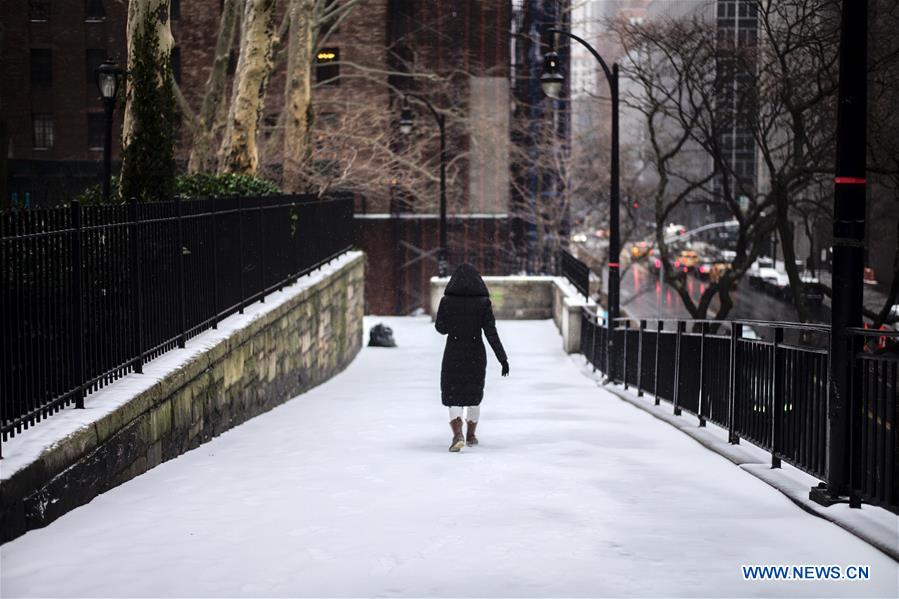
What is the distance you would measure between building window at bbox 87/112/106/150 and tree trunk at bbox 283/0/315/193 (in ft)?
89.2

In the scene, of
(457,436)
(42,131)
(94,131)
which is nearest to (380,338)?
(457,436)

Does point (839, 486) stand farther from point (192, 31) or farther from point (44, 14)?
point (44, 14)

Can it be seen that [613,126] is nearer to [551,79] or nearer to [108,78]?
[551,79]

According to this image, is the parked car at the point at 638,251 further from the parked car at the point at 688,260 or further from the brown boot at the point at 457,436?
the brown boot at the point at 457,436

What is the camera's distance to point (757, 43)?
37375mm

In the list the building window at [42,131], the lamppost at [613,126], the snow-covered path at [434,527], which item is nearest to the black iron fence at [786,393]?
the snow-covered path at [434,527]

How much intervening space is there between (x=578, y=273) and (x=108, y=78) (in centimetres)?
1401

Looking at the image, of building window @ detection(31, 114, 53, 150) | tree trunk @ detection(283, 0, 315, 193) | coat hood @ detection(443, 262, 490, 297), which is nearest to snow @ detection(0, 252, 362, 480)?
coat hood @ detection(443, 262, 490, 297)

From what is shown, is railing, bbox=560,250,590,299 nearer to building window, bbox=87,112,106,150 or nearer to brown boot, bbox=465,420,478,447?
brown boot, bbox=465,420,478,447

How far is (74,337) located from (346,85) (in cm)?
4444

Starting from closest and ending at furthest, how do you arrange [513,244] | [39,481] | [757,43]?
[39,481] → [757,43] → [513,244]

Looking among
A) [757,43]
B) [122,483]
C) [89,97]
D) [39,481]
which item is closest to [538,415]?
[122,483]

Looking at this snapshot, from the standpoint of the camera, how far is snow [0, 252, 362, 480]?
22.5 ft

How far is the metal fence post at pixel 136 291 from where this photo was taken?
9984 millimetres
